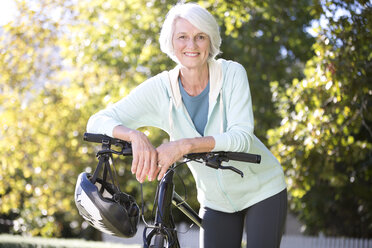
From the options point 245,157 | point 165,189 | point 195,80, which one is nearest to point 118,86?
point 195,80

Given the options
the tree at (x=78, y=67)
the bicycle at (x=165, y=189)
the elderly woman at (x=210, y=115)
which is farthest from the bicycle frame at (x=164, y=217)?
the tree at (x=78, y=67)

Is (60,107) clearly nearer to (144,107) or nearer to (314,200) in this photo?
(314,200)

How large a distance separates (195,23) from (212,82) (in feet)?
0.99

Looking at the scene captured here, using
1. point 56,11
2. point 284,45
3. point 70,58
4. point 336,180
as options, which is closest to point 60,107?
point 70,58

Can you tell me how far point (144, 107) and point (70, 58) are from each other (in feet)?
26.5

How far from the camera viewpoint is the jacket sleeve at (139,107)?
8.21 feet

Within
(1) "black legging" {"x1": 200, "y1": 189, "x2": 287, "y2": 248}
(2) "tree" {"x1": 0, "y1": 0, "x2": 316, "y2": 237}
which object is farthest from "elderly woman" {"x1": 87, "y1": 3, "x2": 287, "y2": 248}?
(2) "tree" {"x1": 0, "y1": 0, "x2": 316, "y2": 237}

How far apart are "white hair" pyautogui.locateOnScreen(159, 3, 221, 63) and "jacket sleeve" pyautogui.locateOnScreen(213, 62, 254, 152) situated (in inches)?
6.0

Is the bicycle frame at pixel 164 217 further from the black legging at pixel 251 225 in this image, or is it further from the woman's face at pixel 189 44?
the woman's face at pixel 189 44

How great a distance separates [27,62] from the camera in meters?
10.3

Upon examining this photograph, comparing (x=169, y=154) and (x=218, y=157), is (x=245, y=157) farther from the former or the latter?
(x=169, y=154)

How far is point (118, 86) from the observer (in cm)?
980

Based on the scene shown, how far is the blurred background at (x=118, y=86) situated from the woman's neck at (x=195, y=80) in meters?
3.69

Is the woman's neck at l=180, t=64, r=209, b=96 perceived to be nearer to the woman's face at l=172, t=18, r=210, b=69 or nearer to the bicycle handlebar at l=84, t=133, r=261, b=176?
the woman's face at l=172, t=18, r=210, b=69
